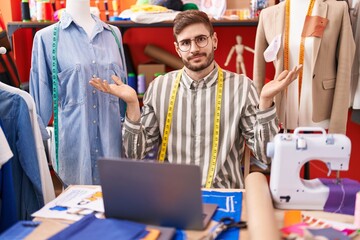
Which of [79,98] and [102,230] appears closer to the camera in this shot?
[102,230]

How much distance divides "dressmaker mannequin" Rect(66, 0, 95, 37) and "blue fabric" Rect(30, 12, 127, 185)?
0.09 ft

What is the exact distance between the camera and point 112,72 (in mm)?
2148

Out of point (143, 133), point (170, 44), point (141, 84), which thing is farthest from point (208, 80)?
point (170, 44)

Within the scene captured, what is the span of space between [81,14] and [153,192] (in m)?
1.26

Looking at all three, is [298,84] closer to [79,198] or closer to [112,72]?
[112,72]

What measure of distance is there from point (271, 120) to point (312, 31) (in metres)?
0.83

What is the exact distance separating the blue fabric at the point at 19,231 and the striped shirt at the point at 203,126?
0.70 m

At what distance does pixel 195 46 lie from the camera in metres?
1.96

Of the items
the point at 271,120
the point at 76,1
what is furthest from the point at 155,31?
the point at 271,120

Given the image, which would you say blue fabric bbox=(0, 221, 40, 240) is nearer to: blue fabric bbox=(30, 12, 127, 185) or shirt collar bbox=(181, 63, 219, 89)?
blue fabric bbox=(30, 12, 127, 185)

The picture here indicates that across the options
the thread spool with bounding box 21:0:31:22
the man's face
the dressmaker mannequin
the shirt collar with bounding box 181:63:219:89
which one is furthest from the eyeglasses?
the thread spool with bounding box 21:0:31:22

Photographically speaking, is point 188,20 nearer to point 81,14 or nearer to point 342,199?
point 81,14

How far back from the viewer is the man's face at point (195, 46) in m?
1.97

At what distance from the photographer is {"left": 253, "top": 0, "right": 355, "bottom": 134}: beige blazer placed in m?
2.46
